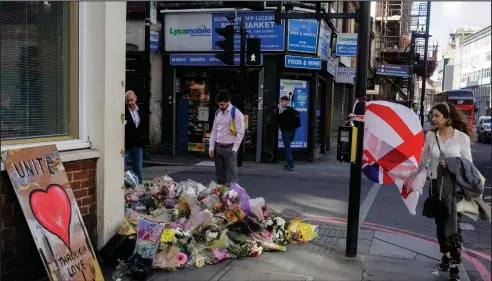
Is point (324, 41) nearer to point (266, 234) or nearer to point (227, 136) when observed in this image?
point (227, 136)

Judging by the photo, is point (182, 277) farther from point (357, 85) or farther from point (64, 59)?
point (357, 85)

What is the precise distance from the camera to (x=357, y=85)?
193 inches

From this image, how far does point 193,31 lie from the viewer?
14633 millimetres

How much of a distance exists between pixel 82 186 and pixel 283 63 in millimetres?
10129

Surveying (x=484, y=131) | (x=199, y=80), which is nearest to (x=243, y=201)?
(x=199, y=80)

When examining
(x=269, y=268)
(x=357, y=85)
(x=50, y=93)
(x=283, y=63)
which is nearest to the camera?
(x=50, y=93)

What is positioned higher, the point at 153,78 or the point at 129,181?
the point at 153,78

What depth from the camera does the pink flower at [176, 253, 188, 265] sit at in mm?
4426

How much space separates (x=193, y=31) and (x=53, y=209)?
11.6 metres

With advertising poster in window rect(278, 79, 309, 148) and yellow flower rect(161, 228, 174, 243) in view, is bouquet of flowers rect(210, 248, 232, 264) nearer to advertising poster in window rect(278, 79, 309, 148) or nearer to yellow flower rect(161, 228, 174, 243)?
yellow flower rect(161, 228, 174, 243)

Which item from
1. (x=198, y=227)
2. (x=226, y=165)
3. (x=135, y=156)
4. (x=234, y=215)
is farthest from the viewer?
(x=135, y=156)

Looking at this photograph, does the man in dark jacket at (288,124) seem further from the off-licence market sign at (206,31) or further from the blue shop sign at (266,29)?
the off-licence market sign at (206,31)

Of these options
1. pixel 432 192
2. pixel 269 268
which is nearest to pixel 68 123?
pixel 269 268

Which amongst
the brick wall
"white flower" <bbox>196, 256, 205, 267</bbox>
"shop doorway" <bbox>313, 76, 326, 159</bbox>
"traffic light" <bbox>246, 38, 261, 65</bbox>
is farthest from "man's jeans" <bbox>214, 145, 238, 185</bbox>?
"shop doorway" <bbox>313, 76, 326, 159</bbox>
